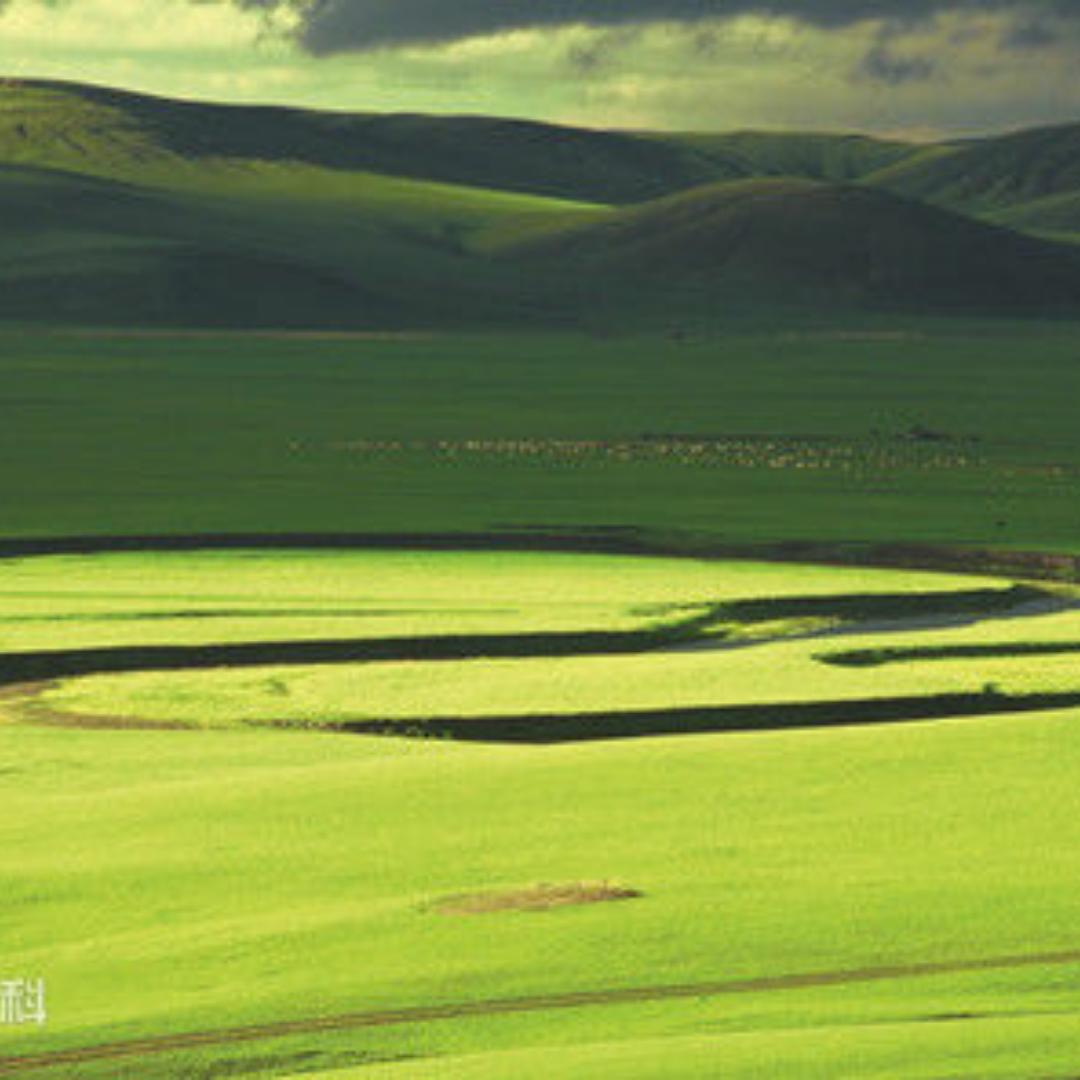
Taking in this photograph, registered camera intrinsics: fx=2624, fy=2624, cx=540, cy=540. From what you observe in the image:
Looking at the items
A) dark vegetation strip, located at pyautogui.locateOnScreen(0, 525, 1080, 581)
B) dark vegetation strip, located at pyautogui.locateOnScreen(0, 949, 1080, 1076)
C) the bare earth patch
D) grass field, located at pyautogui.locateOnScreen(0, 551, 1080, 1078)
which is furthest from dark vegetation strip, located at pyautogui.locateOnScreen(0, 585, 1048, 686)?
dark vegetation strip, located at pyautogui.locateOnScreen(0, 949, 1080, 1076)

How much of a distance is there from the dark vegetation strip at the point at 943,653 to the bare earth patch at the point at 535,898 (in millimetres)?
18570

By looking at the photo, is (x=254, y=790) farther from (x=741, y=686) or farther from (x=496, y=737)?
(x=741, y=686)

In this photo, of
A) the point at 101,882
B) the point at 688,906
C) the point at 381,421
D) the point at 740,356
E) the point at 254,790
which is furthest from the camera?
the point at 740,356

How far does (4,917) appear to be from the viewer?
936 inches

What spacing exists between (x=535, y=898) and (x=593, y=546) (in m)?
37.0

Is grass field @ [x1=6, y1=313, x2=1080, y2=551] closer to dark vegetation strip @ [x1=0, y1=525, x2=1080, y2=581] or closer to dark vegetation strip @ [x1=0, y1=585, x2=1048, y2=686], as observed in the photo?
dark vegetation strip @ [x1=0, y1=525, x2=1080, y2=581]

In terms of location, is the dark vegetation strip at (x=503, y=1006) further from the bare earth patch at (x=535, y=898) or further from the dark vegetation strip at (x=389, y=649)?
the dark vegetation strip at (x=389, y=649)

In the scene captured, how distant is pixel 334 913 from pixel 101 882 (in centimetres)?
277

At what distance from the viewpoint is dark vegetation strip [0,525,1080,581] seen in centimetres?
5859

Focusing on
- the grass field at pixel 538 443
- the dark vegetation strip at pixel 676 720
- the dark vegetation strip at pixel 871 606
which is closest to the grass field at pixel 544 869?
the dark vegetation strip at pixel 676 720

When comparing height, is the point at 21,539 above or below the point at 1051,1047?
below

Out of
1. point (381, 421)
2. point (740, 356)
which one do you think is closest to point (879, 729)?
point (381, 421)

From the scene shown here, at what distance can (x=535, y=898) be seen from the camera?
24.2m

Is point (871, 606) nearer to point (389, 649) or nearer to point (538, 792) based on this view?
point (389, 649)
